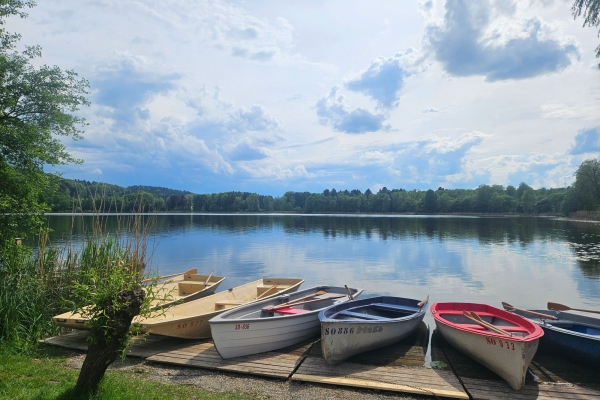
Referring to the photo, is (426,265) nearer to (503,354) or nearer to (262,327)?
(503,354)

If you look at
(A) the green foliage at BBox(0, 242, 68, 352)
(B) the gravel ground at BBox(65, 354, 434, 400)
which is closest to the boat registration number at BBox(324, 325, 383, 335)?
(B) the gravel ground at BBox(65, 354, 434, 400)

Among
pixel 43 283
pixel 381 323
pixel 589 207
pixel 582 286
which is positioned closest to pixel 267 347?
pixel 381 323

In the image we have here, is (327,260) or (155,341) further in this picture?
(327,260)

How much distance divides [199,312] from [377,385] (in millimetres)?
5382

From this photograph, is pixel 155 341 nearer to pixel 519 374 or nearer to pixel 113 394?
pixel 113 394

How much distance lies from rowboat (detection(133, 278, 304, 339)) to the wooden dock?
37cm

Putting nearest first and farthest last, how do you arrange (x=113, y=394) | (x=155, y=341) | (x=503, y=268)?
(x=113, y=394)
(x=155, y=341)
(x=503, y=268)

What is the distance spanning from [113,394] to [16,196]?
7.14 metres

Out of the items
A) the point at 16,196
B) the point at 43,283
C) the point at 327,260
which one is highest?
the point at 16,196

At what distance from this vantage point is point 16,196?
1024 cm

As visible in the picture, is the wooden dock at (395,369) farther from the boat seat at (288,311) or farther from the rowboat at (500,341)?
the boat seat at (288,311)

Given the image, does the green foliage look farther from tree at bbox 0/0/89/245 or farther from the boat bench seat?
the boat bench seat

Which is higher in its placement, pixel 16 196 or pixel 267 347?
pixel 16 196

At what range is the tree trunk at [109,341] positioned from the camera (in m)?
5.24
